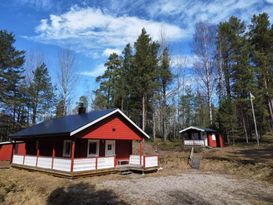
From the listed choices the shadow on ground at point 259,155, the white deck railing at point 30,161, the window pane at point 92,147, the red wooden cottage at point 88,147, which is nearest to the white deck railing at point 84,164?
the red wooden cottage at point 88,147

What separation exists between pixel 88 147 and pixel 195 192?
9.08 metres

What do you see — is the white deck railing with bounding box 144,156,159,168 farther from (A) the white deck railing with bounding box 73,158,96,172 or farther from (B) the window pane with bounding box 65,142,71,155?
(B) the window pane with bounding box 65,142,71,155

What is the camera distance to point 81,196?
956 centimetres

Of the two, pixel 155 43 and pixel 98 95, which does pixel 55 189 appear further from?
pixel 98 95

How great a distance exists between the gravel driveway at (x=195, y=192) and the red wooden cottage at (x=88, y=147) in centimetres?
282

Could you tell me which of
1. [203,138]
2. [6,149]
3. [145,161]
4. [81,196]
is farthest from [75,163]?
[203,138]

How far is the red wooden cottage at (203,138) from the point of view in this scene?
32.3 m

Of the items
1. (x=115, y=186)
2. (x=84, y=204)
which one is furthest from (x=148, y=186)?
(x=84, y=204)

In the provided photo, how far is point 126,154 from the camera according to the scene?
19359 mm

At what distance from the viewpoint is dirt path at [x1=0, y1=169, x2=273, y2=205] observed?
354 inches

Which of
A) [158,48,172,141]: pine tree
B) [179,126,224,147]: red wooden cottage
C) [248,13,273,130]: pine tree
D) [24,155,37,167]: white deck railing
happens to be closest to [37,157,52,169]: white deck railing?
[24,155,37,167]: white deck railing

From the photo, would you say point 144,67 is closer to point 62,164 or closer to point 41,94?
point 41,94

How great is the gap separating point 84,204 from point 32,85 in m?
32.8

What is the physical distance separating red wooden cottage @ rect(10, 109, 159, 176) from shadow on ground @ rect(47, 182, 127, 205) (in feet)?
8.67
